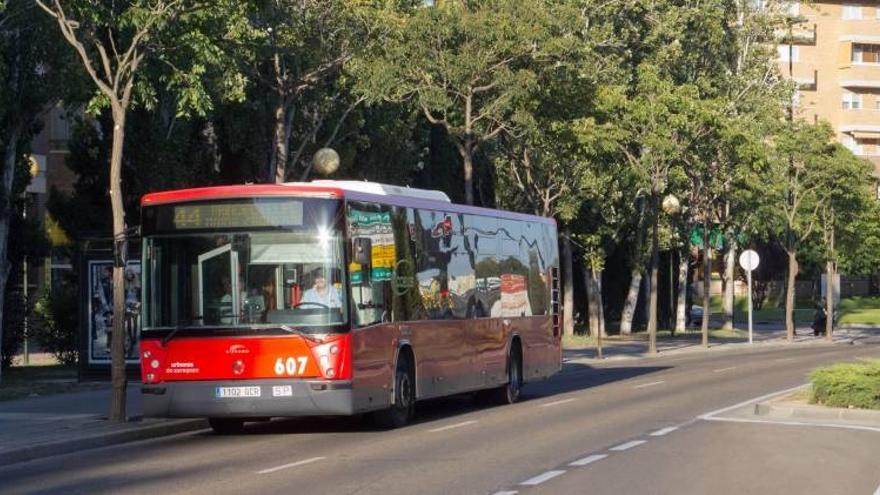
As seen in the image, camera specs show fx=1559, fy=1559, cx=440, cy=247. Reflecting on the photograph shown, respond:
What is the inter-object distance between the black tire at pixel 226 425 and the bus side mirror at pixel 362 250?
3146 millimetres

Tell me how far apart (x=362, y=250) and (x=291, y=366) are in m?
Result: 1.77

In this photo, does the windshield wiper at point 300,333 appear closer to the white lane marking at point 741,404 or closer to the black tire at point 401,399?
the black tire at point 401,399

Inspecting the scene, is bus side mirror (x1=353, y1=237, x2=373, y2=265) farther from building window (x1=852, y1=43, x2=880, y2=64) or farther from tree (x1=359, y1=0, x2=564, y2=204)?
building window (x1=852, y1=43, x2=880, y2=64)

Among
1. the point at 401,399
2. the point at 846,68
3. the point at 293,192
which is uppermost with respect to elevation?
the point at 846,68

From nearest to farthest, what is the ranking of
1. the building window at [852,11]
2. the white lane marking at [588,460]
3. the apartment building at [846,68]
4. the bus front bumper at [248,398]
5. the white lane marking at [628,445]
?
the white lane marking at [588,460]
the white lane marking at [628,445]
the bus front bumper at [248,398]
the apartment building at [846,68]
the building window at [852,11]

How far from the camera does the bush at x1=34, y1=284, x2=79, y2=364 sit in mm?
34763

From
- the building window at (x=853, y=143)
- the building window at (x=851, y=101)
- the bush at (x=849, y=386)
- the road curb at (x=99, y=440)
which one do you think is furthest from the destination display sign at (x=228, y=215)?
the building window at (x=851, y=101)

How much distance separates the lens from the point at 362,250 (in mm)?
19797

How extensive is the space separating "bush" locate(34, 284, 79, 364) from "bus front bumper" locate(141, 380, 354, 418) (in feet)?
51.1

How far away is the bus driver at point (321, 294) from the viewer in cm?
1911

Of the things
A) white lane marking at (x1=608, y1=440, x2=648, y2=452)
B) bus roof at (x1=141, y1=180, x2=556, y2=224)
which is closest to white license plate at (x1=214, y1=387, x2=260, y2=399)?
bus roof at (x1=141, y1=180, x2=556, y2=224)

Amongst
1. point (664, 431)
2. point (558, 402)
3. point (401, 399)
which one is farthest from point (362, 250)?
point (558, 402)

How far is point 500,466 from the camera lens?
15773 millimetres

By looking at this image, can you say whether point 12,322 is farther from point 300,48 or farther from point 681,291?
point 681,291
